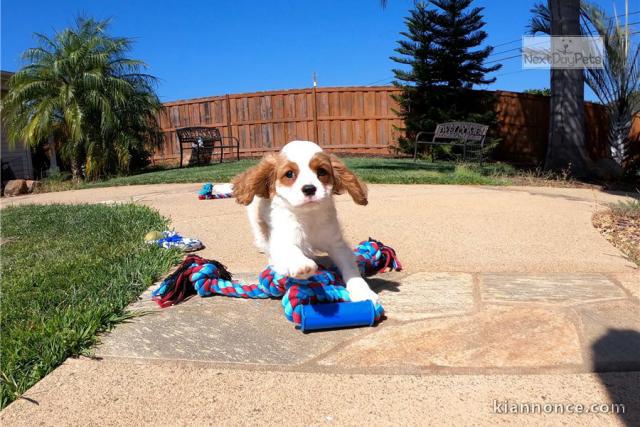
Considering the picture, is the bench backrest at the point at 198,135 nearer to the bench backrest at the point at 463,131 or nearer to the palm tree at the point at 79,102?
the palm tree at the point at 79,102

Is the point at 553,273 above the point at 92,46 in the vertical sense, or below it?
below

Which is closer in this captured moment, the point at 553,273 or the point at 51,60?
the point at 553,273

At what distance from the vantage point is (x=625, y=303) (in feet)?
8.79

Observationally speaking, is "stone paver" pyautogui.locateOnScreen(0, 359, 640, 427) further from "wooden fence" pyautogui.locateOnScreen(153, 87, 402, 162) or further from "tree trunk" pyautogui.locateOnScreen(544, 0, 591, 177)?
"wooden fence" pyautogui.locateOnScreen(153, 87, 402, 162)

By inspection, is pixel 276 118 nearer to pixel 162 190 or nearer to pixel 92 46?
pixel 92 46

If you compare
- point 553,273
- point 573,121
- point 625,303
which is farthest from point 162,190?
point 573,121

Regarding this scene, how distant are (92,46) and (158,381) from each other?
15.7m

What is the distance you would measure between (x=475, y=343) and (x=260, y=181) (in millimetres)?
1375

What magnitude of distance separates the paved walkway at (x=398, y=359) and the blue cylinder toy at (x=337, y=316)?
6 cm

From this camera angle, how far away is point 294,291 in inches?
105

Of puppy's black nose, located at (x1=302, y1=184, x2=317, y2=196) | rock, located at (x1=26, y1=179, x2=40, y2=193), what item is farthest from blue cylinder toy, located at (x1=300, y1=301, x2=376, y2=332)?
rock, located at (x1=26, y1=179, x2=40, y2=193)

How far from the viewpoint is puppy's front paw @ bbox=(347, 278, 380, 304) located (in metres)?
2.70

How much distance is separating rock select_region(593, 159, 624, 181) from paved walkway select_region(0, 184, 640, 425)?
1049 cm

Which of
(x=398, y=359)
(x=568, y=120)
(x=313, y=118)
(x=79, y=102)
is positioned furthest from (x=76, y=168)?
(x=398, y=359)
